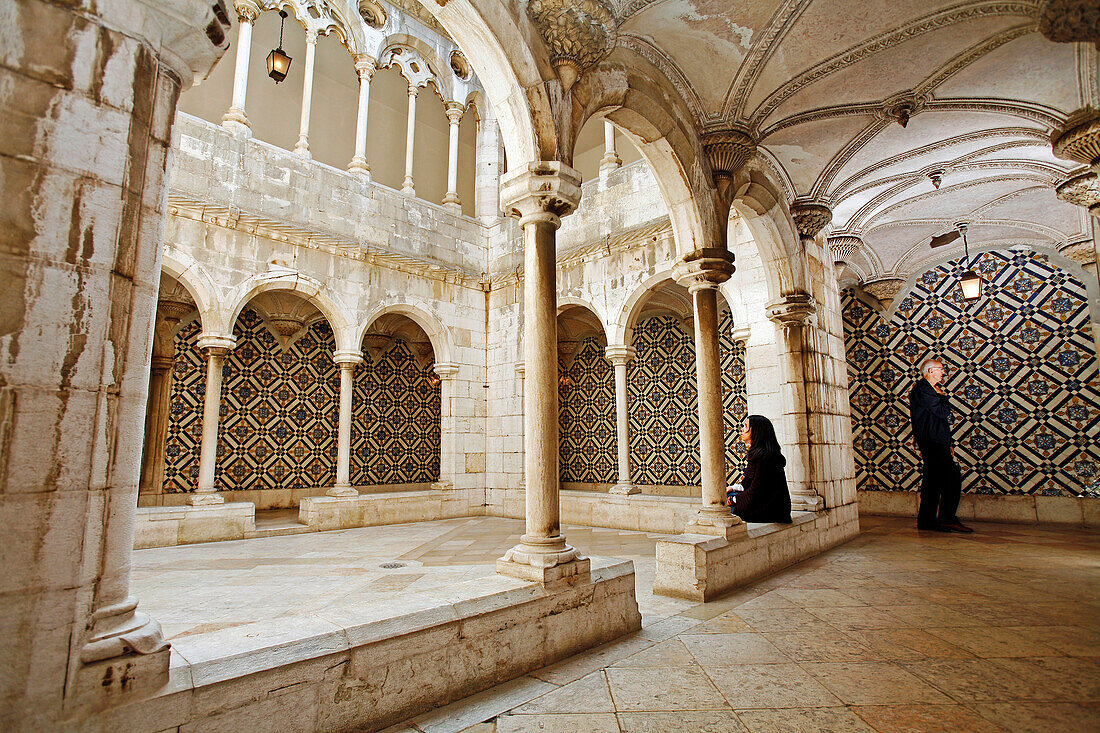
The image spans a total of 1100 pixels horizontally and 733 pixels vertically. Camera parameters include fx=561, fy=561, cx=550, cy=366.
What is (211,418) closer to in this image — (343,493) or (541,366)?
(343,493)

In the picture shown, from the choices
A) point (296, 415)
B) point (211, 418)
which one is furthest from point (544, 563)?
point (296, 415)

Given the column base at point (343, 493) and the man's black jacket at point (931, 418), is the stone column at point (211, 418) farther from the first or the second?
the man's black jacket at point (931, 418)

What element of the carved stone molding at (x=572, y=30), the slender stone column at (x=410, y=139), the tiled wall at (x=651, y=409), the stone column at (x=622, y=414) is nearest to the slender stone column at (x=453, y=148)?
the slender stone column at (x=410, y=139)

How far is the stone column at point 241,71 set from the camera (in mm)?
7148

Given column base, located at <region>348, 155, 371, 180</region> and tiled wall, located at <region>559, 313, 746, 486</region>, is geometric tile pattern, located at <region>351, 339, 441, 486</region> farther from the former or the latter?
column base, located at <region>348, 155, 371, 180</region>

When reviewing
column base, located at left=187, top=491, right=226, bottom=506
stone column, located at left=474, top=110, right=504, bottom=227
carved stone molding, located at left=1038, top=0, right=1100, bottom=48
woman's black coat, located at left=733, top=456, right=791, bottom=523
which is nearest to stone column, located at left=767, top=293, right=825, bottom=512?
woman's black coat, located at left=733, top=456, right=791, bottom=523

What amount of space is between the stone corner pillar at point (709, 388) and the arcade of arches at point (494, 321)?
1.3 inches

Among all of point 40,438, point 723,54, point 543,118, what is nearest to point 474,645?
point 40,438

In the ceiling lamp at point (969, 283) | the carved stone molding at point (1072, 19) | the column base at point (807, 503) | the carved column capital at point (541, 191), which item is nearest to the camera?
the carved column capital at point (541, 191)

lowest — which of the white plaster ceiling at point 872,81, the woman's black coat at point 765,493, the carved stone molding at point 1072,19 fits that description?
the woman's black coat at point 765,493

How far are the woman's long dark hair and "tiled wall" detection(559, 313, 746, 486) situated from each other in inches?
148

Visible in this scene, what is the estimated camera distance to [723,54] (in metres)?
4.25

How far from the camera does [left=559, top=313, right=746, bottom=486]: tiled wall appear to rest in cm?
880

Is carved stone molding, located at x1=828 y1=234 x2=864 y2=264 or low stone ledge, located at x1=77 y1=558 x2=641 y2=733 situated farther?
carved stone molding, located at x1=828 y1=234 x2=864 y2=264
